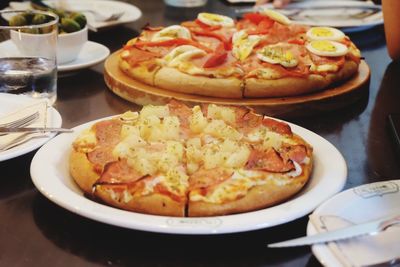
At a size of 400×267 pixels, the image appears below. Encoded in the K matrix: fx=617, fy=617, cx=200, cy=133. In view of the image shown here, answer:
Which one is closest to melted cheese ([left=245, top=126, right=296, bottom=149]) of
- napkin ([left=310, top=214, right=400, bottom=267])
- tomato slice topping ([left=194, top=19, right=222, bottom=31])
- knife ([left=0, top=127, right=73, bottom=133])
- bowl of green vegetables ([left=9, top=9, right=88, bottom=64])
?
napkin ([left=310, top=214, right=400, bottom=267])

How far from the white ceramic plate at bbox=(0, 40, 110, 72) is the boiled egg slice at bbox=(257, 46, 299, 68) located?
0.52m

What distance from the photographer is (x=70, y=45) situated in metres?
1.93

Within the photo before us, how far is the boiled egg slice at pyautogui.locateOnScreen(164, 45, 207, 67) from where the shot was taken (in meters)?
1.78

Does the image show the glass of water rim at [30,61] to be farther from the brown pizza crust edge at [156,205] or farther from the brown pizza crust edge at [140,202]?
the brown pizza crust edge at [156,205]

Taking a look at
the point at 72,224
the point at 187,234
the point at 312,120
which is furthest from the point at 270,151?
the point at 312,120

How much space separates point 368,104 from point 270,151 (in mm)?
743

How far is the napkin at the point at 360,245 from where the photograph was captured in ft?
2.89

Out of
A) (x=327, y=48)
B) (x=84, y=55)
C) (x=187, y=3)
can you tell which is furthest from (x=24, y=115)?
(x=187, y=3)

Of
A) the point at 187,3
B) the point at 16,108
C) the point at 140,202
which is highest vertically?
the point at 140,202

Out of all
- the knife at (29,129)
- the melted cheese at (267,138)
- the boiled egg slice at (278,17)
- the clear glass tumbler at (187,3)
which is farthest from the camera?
the clear glass tumbler at (187,3)

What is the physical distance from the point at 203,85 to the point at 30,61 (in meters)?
0.47

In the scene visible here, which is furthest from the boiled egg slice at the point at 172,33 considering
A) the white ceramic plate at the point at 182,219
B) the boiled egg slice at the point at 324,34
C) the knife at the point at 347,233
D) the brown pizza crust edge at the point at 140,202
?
the knife at the point at 347,233

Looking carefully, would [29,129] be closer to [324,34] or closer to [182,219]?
[182,219]

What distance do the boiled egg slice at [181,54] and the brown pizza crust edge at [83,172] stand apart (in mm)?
673
